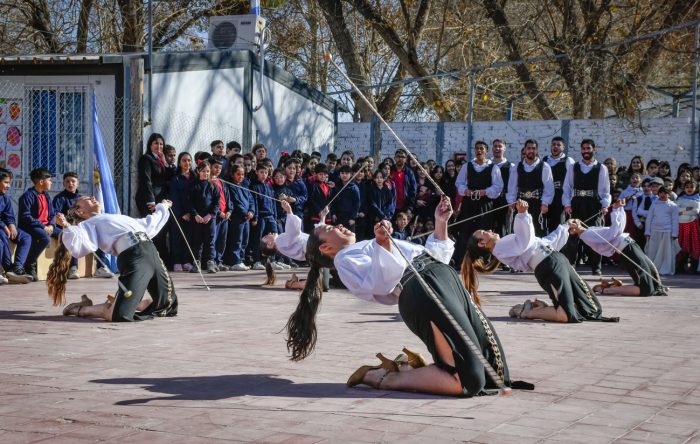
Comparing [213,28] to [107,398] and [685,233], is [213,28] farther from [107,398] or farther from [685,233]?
[107,398]

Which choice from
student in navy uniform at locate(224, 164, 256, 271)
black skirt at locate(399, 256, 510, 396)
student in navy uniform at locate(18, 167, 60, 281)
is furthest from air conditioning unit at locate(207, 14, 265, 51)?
black skirt at locate(399, 256, 510, 396)

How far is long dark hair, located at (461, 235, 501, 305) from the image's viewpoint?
8219 mm

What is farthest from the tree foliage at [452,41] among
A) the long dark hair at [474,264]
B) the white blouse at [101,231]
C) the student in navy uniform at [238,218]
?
the white blouse at [101,231]

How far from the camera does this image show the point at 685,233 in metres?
16.4

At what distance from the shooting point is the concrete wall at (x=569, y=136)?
1838cm

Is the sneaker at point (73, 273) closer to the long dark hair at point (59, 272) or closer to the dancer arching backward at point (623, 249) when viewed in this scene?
the long dark hair at point (59, 272)

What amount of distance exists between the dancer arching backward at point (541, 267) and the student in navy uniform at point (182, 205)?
20.9 ft

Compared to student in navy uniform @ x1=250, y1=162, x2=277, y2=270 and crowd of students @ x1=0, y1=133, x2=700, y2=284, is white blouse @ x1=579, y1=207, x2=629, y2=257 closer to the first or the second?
crowd of students @ x1=0, y1=133, x2=700, y2=284

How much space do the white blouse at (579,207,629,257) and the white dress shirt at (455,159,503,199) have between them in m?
3.50

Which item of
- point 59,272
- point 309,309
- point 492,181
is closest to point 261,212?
point 492,181

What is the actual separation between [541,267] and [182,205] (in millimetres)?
6747

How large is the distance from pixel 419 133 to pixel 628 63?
4879 mm

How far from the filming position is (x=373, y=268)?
554cm

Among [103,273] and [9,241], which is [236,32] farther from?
[9,241]
